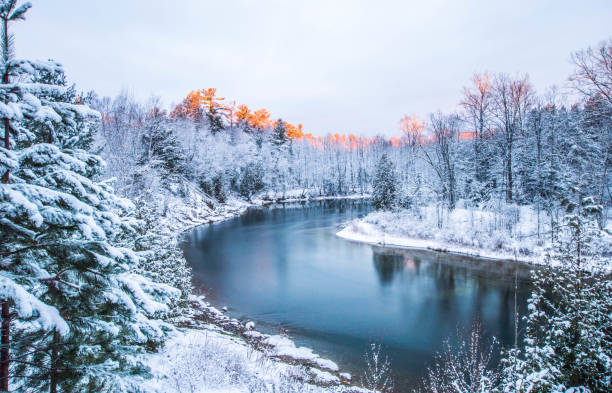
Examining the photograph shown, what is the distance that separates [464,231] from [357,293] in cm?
1182

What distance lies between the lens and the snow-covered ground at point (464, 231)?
1933 cm

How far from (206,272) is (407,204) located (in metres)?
19.2

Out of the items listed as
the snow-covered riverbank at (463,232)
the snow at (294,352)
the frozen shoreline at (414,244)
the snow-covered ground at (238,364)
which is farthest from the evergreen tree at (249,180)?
the snow at (294,352)

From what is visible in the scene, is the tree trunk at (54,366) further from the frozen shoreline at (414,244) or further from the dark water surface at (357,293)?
the frozen shoreline at (414,244)

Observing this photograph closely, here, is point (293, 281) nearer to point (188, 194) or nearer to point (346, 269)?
point (346, 269)

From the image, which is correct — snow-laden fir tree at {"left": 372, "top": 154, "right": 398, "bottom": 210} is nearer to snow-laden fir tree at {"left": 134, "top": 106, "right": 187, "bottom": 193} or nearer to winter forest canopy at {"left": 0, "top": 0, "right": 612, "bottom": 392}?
winter forest canopy at {"left": 0, "top": 0, "right": 612, "bottom": 392}

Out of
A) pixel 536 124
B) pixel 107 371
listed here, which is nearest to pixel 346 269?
pixel 107 371

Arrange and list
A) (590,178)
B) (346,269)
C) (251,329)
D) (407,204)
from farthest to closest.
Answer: (407,204) → (590,178) → (346,269) → (251,329)

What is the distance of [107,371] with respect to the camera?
2.60 meters

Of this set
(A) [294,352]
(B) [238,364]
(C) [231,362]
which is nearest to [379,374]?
(A) [294,352]

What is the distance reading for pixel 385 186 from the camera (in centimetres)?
2928

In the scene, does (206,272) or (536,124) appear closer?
(206,272)

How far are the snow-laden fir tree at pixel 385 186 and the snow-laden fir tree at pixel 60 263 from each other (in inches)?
1074

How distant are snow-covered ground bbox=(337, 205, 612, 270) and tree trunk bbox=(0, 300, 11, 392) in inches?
825
